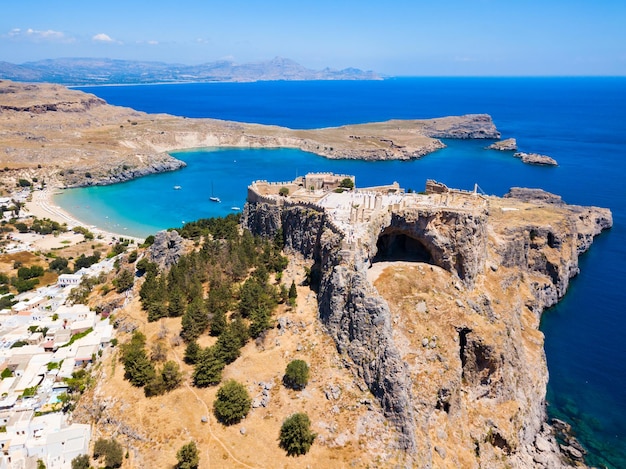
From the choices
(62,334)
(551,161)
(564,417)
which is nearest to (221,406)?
(62,334)

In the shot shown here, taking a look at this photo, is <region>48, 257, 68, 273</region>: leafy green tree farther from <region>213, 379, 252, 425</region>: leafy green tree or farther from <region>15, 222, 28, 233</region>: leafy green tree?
<region>213, 379, 252, 425</region>: leafy green tree

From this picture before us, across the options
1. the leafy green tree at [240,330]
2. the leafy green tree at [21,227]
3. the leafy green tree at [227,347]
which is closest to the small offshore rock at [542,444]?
the leafy green tree at [240,330]

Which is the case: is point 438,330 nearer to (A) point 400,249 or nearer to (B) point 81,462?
(A) point 400,249

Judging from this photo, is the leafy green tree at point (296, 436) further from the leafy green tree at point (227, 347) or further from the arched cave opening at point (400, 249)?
the arched cave opening at point (400, 249)

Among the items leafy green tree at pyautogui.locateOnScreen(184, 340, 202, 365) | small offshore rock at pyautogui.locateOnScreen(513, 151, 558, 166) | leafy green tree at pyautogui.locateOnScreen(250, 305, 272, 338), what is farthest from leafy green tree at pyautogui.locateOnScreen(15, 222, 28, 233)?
small offshore rock at pyautogui.locateOnScreen(513, 151, 558, 166)

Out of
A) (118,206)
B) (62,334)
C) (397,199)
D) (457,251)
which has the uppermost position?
(397,199)

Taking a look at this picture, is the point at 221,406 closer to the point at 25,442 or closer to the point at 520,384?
the point at 25,442

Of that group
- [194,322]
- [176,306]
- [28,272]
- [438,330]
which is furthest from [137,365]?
[28,272]
